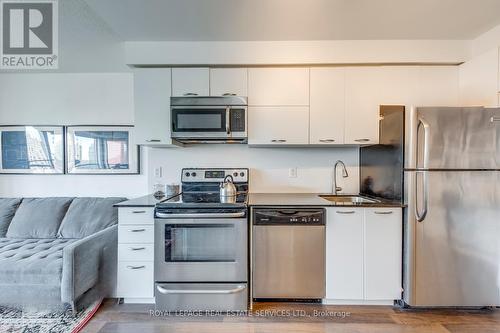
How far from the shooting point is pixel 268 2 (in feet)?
6.16

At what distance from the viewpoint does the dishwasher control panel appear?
2182mm

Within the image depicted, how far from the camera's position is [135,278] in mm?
2207

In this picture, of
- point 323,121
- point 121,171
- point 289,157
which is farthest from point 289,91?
point 121,171

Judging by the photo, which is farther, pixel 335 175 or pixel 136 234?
pixel 335 175

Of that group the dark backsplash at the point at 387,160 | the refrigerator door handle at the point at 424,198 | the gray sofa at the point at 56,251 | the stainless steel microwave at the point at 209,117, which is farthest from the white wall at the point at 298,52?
→ the gray sofa at the point at 56,251

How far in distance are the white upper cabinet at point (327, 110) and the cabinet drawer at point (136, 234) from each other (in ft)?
5.54

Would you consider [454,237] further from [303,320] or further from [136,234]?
[136,234]

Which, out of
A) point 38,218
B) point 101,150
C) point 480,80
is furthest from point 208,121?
point 480,80

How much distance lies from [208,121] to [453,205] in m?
2.16

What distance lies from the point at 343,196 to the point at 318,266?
91 cm

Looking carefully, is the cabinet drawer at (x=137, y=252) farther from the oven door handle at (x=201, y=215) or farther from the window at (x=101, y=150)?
the window at (x=101, y=150)

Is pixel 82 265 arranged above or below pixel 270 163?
below

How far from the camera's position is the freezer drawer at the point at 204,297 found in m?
2.13

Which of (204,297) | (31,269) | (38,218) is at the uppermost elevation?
(38,218)
